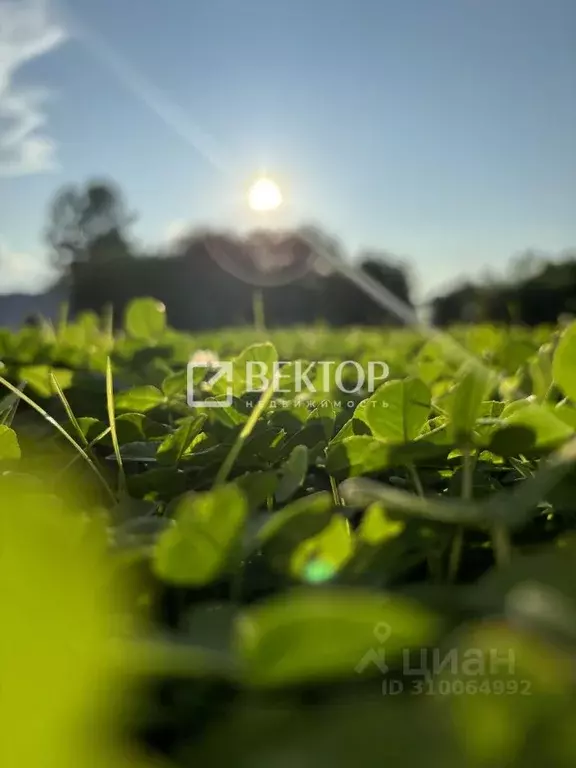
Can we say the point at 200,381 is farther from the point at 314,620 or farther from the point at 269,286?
the point at 269,286

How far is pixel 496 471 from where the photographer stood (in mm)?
724

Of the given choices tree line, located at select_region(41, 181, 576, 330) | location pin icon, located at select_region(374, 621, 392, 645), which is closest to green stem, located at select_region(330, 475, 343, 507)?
location pin icon, located at select_region(374, 621, 392, 645)

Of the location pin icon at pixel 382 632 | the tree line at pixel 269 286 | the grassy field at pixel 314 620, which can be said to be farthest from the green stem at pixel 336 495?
the tree line at pixel 269 286

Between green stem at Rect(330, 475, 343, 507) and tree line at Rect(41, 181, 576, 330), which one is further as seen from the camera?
tree line at Rect(41, 181, 576, 330)

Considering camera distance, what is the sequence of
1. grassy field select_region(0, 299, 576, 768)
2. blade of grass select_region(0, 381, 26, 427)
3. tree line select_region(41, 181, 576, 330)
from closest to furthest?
grassy field select_region(0, 299, 576, 768) → blade of grass select_region(0, 381, 26, 427) → tree line select_region(41, 181, 576, 330)

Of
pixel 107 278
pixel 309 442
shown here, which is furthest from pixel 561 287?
pixel 309 442

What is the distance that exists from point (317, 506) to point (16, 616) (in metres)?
0.17

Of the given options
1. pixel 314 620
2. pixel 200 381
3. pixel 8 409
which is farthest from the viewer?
pixel 200 381

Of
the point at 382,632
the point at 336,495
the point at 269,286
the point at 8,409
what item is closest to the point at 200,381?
the point at 8,409

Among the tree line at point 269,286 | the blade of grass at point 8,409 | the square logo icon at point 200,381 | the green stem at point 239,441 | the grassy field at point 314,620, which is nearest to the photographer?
the grassy field at point 314,620

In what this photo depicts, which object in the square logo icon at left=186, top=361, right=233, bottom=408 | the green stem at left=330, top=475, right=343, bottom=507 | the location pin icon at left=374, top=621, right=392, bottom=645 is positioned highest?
the square logo icon at left=186, top=361, right=233, bottom=408

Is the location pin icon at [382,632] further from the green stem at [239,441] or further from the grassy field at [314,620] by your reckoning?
the green stem at [239,441]

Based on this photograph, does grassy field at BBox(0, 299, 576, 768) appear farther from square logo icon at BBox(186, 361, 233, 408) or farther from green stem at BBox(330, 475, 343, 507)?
square logo icon at BBox(186, 361, 233, 408)

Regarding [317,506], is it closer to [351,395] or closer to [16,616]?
[16,616]
